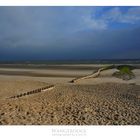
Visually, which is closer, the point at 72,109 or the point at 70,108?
the point at 72,109

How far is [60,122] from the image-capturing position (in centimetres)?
723

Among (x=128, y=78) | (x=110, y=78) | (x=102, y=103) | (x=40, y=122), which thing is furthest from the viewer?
(x=110, y=78)

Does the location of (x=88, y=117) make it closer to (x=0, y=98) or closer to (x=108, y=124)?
(x=108, y=124)
